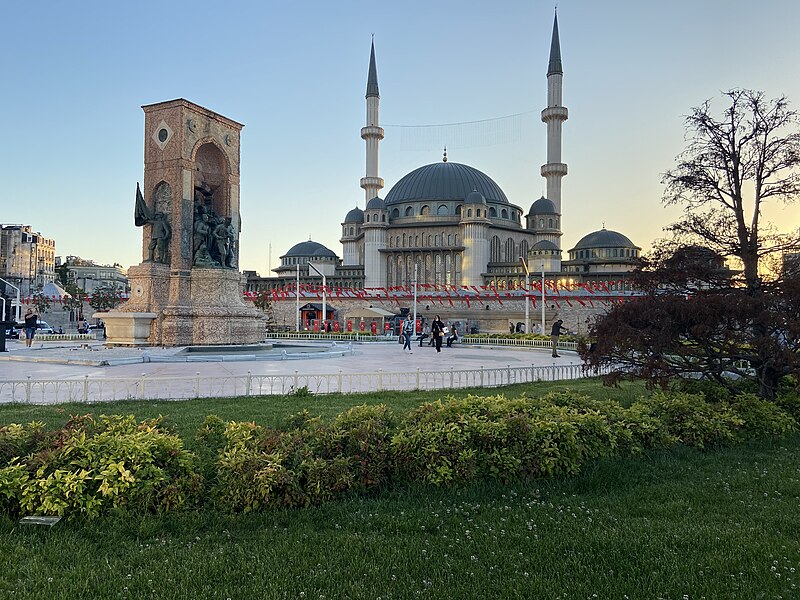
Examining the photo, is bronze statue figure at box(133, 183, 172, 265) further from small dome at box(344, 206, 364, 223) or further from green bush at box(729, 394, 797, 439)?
small dome at box(344, 206, 364, 223)

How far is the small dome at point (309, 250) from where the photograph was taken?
77938 mm

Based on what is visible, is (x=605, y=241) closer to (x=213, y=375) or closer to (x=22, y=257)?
(x=213, y=375)

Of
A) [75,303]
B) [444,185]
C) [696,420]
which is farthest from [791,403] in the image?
[75,303]

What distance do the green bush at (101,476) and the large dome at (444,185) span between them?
2678 inches

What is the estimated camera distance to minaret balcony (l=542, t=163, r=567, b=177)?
6419 cm

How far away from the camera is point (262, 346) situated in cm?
1975

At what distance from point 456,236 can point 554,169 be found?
13.0m

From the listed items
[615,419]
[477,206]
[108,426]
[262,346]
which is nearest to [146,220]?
[262,346]

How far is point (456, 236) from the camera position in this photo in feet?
224

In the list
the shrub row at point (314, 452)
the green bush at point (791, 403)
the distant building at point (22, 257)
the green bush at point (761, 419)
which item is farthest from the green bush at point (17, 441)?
the distant building at point (22, 257)

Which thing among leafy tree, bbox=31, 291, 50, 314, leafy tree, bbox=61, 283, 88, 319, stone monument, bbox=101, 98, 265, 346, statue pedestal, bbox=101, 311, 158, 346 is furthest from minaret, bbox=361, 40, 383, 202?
statue pedestal, bbox=101, 311, 158, 346

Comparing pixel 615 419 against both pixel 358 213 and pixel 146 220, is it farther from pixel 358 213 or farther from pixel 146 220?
pixel 358 213

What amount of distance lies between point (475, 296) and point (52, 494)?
45.5 m

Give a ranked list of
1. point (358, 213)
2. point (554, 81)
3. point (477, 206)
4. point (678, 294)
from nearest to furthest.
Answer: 1. point (678, 294)
2. point (554, 81)
3. point (477, 206)
4. point (358, 213)
